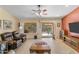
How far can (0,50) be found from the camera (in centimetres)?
236

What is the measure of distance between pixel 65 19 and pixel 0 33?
4.66ft

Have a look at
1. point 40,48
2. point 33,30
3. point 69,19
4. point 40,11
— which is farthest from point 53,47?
point 40,11

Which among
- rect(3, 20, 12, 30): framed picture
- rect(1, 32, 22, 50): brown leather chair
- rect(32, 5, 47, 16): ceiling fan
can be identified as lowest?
rect(1, 32, 22, 50): brown leather chair

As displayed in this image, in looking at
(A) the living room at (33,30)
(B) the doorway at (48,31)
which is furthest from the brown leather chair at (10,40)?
(B) the doorway at (48,31)

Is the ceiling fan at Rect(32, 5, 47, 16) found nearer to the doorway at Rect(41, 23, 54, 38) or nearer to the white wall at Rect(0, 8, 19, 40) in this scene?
the doorway at Rect(41, 23, 54, 38)

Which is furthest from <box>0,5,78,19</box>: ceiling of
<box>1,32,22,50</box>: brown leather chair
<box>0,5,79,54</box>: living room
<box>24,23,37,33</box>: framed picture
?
<box>1,32,22,50</box>: brown leather chair

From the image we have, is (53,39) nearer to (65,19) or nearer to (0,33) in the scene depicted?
(65,19)

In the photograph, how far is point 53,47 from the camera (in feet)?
8.53

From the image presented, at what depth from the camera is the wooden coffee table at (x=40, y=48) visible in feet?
8.10

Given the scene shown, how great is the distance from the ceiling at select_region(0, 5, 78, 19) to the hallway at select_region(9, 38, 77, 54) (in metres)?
0.56

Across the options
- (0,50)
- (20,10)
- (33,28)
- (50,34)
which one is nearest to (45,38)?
(50,34)

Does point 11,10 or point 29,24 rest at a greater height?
point 11,10

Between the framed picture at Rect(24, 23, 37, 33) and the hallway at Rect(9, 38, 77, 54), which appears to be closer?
the hallway at Rect(9, 38, 77, 54)

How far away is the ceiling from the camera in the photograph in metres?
2.36
